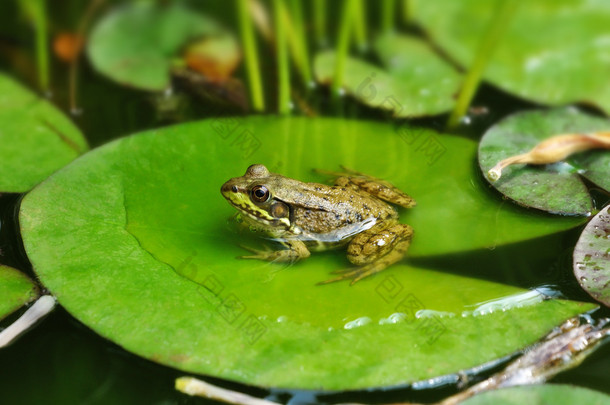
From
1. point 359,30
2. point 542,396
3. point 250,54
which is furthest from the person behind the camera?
point 359,30

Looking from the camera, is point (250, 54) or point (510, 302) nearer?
point (510, 302)

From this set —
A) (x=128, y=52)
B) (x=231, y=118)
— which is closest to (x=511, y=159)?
(x=231, y=118)

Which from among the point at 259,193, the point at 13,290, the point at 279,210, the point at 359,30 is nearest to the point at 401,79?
the point at 359,30

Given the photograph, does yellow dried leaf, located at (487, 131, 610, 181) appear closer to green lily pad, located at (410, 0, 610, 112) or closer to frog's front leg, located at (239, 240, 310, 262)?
green lily pad, located at (410, 0, 610, 112)

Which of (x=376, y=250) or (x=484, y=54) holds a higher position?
(x=484, y=54)

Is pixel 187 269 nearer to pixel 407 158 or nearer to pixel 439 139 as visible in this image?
pixel 407 158

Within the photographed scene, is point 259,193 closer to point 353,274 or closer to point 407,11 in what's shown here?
point 353,274

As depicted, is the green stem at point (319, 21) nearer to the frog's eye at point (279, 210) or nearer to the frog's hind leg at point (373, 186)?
the frog's hind leg at point (373, 186)

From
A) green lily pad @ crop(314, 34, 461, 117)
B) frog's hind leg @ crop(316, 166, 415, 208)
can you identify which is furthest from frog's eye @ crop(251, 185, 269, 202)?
green lily pad @ crop(314, 34, 461, 117)

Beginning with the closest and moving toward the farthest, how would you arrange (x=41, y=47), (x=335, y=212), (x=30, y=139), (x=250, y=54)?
(x=335, y=212) → (x=30, y=139) → (x=250, y=54) → (x=41, y=47)
